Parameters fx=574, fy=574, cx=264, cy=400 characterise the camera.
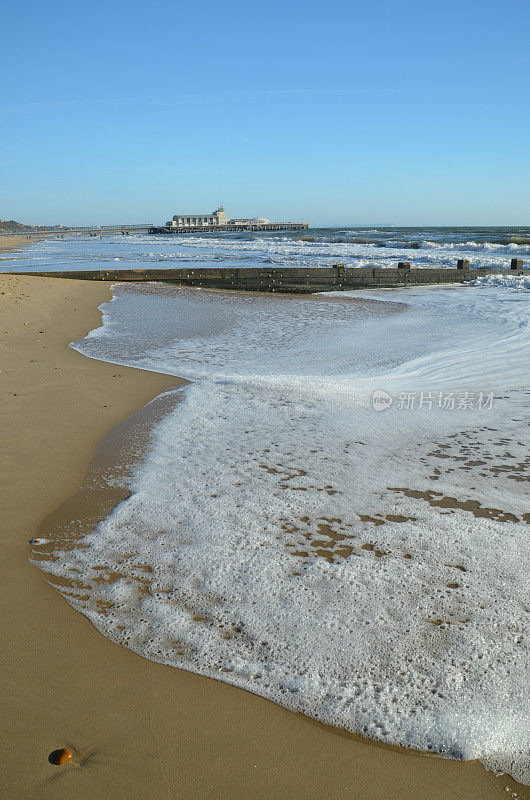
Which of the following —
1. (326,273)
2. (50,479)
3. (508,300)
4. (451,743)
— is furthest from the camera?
(326,273)

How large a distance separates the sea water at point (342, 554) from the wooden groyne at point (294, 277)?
1369 cm

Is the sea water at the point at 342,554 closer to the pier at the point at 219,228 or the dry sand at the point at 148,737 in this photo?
the dry sand at the point at 148,737

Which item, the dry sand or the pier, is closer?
the dry sand

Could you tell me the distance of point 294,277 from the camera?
20.1 m

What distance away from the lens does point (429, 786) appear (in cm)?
177

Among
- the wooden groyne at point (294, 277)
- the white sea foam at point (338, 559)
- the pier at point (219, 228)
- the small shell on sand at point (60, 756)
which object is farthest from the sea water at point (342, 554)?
the pier at point (219, 228)

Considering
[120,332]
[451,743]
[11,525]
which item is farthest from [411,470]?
[120,332]

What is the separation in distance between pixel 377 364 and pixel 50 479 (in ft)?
16.1

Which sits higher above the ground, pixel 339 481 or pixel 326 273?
pixel 326 273

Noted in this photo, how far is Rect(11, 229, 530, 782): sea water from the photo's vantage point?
6.94ft

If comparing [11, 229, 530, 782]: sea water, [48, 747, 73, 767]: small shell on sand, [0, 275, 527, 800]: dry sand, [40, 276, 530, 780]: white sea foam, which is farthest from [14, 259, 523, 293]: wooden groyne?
[48, 747, 73, 767]: small shell on sand

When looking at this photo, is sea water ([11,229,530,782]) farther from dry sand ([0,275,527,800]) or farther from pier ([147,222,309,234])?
pier ([147,222,309,234])

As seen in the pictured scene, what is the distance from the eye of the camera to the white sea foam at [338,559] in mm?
2105

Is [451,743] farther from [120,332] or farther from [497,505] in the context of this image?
[120,332]
